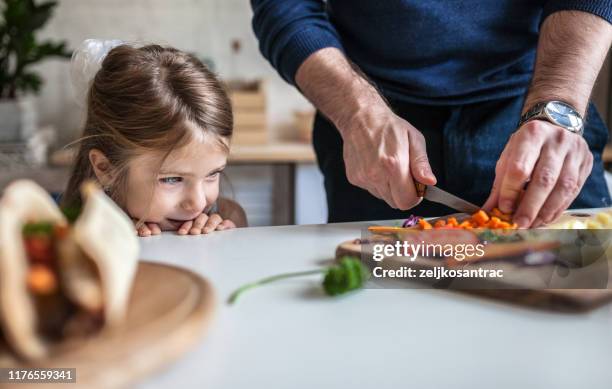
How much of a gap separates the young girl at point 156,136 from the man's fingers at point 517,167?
57 cm

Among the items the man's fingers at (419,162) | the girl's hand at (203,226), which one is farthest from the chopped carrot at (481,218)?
the girl's hand at (203,226)

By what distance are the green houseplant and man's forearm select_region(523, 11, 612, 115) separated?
2217 millimetres

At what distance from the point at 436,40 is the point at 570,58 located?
31cm

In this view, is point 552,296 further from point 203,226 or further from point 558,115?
point 203,226

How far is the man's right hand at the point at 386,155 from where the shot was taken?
109cm

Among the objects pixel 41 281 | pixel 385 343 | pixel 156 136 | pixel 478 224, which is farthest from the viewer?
pixel 156 136

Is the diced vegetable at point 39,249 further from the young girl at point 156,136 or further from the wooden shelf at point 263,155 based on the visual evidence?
the wooden shelf at point 263,155

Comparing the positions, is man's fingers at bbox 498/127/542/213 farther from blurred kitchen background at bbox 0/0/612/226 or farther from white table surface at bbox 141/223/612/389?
blurred kitchen background at bbox 0/0/612/226

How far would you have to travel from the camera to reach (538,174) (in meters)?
1.01

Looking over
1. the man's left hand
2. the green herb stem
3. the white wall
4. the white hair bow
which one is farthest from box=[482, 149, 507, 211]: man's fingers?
the white wall

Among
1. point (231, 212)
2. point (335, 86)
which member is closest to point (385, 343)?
point (335, 86)

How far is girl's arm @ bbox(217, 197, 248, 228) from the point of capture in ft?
5.50

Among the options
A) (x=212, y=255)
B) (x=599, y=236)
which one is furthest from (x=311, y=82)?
(x=599, y=236)

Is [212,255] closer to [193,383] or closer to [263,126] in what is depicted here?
[193,383]
